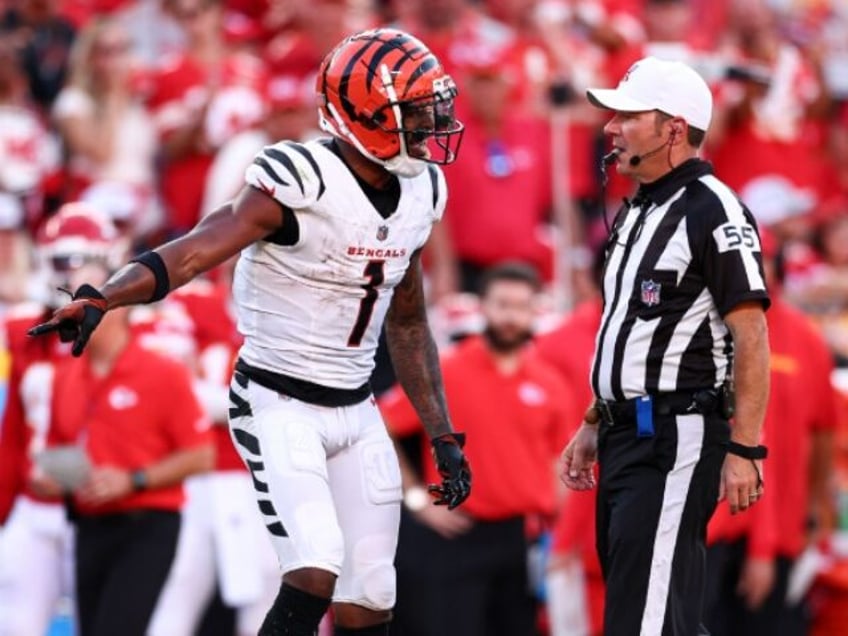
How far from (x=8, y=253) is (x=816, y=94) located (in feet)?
19.4

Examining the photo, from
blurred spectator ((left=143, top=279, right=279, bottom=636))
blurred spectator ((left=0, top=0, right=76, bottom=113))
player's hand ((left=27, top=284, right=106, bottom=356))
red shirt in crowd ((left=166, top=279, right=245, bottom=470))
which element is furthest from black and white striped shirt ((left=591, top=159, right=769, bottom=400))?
blurred spectator ((left=0, top=0, right=76, bottom=113))

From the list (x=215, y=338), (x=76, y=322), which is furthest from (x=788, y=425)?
(x=76, y=322)

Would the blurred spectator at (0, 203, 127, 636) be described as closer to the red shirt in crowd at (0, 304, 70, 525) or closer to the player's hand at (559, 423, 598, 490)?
the red shirt in crowd at (0, 304, 70, 525)

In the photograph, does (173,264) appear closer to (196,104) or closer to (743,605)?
(743,605)

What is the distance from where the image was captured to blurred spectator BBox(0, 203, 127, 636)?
341 inches

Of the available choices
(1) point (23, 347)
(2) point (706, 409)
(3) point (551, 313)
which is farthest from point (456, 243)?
(2) point (706, 409)

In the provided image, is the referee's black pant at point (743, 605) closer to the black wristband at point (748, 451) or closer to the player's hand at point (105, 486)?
the player's hand at point (105, 486)

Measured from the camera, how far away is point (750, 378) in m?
6.00

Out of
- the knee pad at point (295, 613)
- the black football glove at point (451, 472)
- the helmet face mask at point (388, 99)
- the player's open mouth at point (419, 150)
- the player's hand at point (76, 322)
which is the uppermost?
the helmet face mask at point (388, 99)

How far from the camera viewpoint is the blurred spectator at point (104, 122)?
471 inches

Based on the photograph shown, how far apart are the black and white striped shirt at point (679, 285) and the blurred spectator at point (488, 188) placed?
499 cm

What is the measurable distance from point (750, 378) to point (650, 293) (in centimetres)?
41

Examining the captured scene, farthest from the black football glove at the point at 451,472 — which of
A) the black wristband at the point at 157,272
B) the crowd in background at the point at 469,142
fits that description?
the crowd in background at the point at 469,142

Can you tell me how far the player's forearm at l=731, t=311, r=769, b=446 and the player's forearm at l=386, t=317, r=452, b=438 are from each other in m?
1.07
